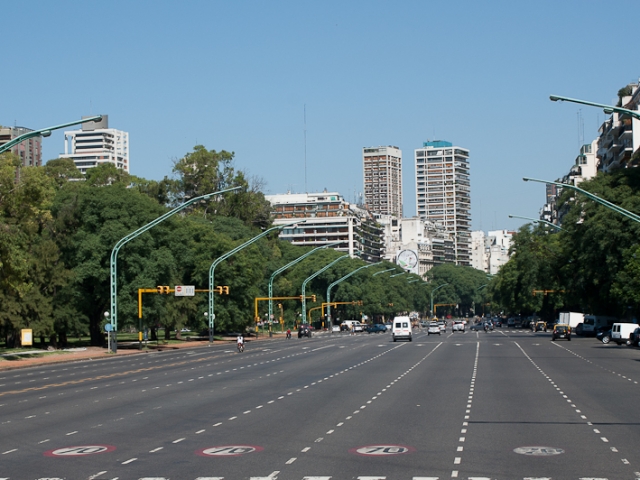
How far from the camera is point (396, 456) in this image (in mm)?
14516

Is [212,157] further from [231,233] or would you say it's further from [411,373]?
[411,373]

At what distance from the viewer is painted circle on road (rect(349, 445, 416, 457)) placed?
48.8ft

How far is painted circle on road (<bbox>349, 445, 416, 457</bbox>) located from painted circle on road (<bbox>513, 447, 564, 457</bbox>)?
172cm

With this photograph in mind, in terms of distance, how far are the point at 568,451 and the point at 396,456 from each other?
9.16ft

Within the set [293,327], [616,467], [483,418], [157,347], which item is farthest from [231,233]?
[616,467]

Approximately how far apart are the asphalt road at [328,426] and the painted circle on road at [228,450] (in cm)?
2

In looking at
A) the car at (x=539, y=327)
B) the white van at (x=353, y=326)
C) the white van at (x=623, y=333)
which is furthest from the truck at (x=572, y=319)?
the white van at (x=353, y=326)

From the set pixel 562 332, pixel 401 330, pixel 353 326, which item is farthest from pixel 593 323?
pixel 353 326

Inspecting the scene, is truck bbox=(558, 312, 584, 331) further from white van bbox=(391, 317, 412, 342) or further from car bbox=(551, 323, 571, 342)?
white van bbox=(391, 317, 412, 342)

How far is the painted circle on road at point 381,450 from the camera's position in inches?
585

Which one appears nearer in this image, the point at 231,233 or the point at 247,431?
the point at 247,431

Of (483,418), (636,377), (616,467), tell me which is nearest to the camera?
(616,467)

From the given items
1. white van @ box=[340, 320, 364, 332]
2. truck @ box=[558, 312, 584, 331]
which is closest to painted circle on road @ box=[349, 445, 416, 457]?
truck @ box=[558, 312, 584, 331]

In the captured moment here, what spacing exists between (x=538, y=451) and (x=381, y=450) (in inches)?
98.5
